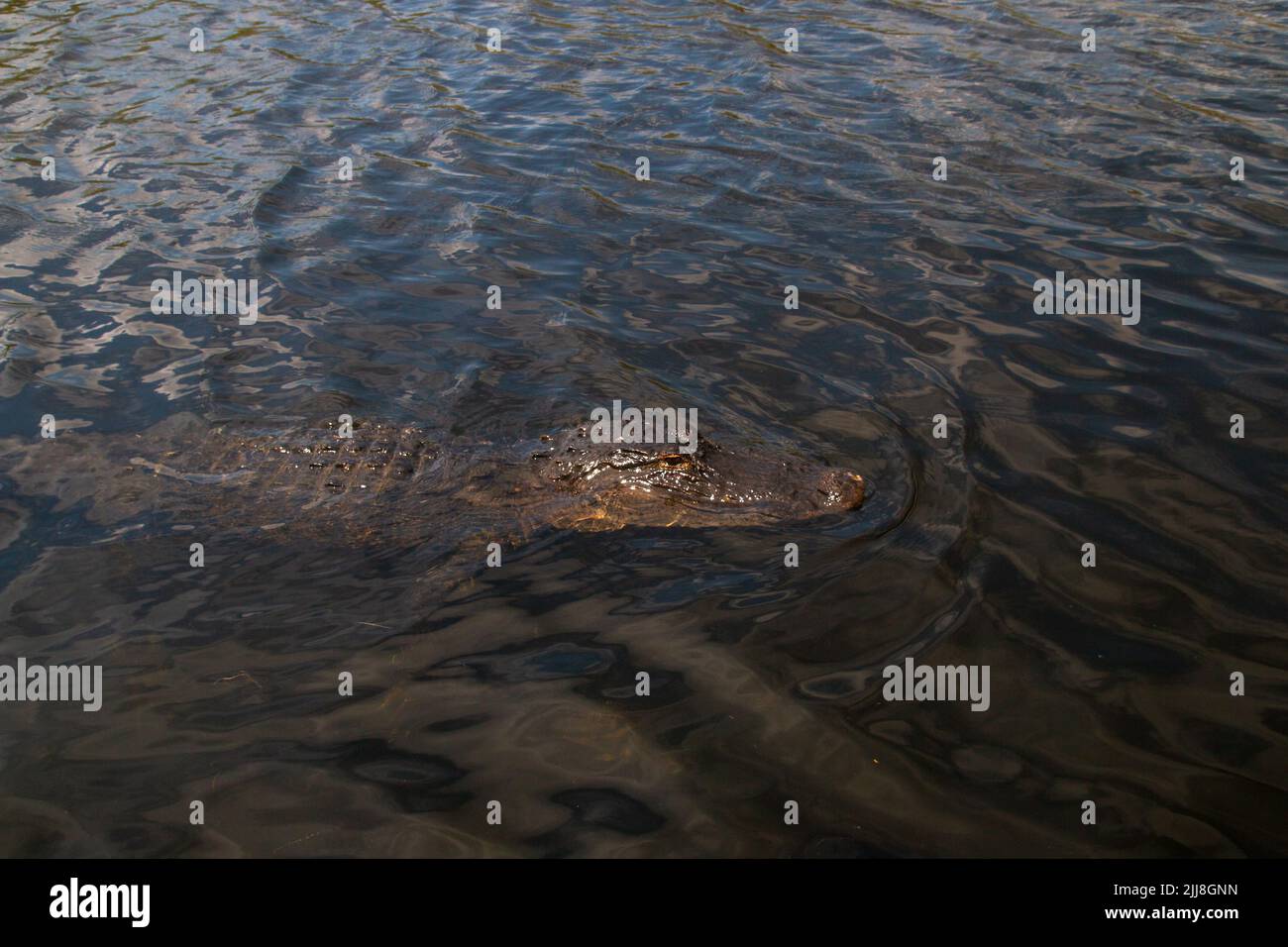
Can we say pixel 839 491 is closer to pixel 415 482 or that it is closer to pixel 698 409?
pixel 698 409

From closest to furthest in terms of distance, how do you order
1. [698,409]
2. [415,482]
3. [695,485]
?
[695,485]
[415,482]
[698,409]

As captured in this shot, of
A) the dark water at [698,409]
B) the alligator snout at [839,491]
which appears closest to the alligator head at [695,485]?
the alligator snout at [839,491]

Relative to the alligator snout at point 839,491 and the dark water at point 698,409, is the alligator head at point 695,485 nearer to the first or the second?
the alligator snout at point 839,491

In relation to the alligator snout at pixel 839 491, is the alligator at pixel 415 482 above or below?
below

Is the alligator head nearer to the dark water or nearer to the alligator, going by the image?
the alligator

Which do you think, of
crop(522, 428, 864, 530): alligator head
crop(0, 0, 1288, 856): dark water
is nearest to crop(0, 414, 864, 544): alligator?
crop(522, 428, 864, 530): alligator head

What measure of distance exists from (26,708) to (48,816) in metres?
0.73

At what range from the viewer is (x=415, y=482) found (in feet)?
18.5

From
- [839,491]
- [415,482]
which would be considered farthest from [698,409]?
[415,482]

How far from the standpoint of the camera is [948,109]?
31.9ft

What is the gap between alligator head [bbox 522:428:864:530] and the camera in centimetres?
537

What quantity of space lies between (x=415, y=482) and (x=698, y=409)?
5.68 ft

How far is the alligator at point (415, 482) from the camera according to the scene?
5.41m
